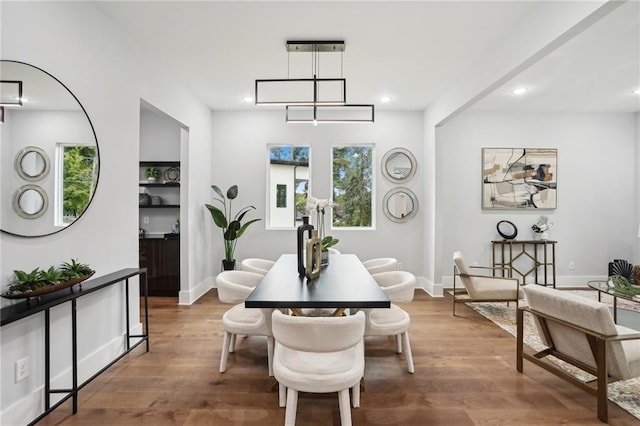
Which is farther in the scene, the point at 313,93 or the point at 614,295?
the point at 313,93

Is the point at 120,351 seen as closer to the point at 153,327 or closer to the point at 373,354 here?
the point at 153,327

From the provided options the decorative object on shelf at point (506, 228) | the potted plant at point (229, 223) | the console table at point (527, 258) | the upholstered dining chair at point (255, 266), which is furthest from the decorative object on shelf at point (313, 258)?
the decorative object on shelf at point (506, 228)

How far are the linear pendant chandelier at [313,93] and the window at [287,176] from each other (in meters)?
0.64

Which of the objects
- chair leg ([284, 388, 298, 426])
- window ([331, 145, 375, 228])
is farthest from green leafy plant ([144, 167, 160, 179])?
chair leg ([284, 388, 298, 426])

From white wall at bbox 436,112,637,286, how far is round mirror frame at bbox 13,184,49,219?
16.7ft

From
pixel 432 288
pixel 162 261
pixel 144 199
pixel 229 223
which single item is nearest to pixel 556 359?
pixel 432 288

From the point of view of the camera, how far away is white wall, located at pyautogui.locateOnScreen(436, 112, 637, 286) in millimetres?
5582

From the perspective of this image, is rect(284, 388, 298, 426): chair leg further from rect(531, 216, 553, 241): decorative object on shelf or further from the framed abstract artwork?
rect(531, 216, 553, 241): decorative object on shelf

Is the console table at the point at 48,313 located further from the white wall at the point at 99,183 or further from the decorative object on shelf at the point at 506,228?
the decorative object on shelf at the point at 506,228

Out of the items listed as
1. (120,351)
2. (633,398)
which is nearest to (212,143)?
(120,351)

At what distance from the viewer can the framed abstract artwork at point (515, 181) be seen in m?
5.56

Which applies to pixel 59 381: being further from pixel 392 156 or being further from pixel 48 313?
pixel 392 156

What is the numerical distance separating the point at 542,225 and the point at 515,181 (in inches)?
31.9

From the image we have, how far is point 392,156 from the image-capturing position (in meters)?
5.52
